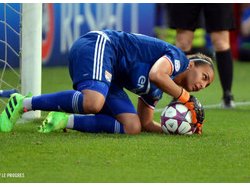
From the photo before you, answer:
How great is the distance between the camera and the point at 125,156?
218 inches

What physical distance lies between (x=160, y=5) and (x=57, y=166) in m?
9.35

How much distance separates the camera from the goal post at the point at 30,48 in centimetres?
729

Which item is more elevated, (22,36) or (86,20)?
(22,36)

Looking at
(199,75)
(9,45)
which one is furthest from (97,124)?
(9,45)

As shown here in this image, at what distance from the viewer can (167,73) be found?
6.22 m

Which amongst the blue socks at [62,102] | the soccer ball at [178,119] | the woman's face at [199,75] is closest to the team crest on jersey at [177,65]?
the woman's face at [199,75]

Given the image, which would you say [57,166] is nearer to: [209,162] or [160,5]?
[209,162]

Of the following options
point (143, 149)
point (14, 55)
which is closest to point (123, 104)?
point (143, 149)

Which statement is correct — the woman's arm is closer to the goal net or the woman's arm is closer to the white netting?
the goal net

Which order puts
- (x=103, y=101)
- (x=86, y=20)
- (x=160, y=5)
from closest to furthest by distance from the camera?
(x=103, y=101) < (x=86, y=20) < (x=160, y=5)

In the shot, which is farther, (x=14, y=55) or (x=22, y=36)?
(x=14, y=55)

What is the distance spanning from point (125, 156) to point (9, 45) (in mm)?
2632

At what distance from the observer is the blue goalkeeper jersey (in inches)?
251

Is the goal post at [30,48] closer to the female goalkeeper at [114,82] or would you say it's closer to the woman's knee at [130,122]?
the female goalkeeper at [114,82]
